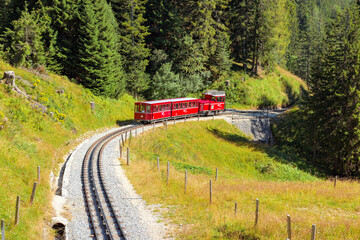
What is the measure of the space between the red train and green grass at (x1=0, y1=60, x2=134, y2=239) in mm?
5466

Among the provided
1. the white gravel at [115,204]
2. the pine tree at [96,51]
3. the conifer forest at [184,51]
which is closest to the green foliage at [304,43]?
the conifer forest at [184,51]

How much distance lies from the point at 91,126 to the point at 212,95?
66.8ft

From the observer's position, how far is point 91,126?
37188mm

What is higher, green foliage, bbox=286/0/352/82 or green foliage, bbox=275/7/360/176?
green foliage, bbox=286/0/352/82

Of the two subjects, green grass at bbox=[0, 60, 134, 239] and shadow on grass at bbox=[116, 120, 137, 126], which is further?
shadow on grass at bbox=[116, 120, 137, 126]

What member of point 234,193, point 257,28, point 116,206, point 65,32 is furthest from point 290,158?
point 257,28

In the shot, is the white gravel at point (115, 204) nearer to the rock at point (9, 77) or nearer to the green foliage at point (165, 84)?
the rock at point (9, 77)

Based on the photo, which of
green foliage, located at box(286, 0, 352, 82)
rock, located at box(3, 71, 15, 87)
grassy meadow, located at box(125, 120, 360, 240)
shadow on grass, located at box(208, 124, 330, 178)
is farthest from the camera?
green foliage, located at box(286, 0, 352, 82)

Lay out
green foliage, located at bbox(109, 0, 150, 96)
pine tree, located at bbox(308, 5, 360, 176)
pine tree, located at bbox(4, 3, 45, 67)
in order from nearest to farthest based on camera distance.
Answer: pine tree, located at bbox(308, 5, 360, 176)
pine tree, located at bbox(4, 3, 45, 67)
green foliage, located at bbox(109, 0, 150, 96)

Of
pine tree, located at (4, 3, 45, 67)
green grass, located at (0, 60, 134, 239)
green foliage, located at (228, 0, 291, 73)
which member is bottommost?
green grass, located at (0, 60, 134, 239)

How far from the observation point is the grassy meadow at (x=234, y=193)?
13.0m

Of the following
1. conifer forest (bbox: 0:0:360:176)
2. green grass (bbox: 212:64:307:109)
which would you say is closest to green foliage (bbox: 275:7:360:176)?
conifer forest (bbox: 0:0:360:176)

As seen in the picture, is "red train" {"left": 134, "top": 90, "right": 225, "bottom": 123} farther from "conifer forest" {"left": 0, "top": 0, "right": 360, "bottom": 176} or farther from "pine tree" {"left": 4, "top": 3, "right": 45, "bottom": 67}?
"pine tree" {"left": 4, "top": 3, "right": 45, "bottom": 67}

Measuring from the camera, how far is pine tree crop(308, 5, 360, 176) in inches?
1211
